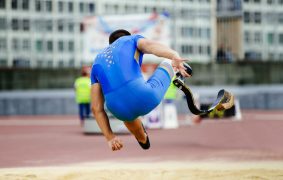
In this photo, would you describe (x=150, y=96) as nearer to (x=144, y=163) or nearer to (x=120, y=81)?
(x=120, y=81)

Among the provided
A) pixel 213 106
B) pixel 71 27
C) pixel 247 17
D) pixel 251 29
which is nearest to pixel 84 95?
pixel 71 27

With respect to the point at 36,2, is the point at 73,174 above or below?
below

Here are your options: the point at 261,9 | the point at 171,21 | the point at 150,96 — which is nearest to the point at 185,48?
the point at 171,21

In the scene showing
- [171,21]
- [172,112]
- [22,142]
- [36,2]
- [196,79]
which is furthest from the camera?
[36,2]

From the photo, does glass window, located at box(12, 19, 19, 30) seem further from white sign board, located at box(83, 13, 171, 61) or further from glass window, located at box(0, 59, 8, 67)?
white sign board, located at box(83, 13, 171, 61)

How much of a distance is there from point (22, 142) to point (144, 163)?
598 cm

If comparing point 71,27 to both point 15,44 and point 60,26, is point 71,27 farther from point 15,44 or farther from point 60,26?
point 15,44

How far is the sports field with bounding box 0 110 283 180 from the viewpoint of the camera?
31.7 ft

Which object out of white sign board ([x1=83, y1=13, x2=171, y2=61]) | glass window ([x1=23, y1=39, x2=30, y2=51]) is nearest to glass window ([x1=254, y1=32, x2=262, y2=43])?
white sign board ([x1=83, y1=13, x2=171, y2=61])

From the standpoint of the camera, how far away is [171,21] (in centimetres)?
2717

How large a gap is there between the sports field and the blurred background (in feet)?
21.3

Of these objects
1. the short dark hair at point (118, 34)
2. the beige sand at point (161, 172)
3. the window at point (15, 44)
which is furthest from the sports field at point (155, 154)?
the window at point (15, 44)

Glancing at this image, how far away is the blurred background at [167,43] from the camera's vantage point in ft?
89.2

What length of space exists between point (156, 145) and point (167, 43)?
11852mm
